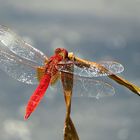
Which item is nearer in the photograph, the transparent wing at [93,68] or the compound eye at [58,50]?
the transparent wing at [93,68]

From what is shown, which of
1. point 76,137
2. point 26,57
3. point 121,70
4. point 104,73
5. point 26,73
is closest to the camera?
point 76,137

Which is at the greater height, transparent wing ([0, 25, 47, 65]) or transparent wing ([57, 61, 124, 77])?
transparent wing ([0, 25, 47, 65])

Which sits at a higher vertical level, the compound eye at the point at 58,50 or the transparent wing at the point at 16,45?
the transparent wing at the point at 16,45

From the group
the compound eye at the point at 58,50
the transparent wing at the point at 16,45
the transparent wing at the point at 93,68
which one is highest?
the transparent wing at the point at 16,45

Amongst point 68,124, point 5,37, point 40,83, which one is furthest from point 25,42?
point 68,124

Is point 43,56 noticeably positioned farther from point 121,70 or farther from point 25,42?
point 121,70

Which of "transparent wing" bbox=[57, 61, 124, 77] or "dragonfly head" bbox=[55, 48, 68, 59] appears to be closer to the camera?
"transparent wing" bbox=[57, 61, 124, 77]

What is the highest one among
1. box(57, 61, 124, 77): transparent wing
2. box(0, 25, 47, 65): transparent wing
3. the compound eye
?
box(0, 25, 47, 65): transparent wing
